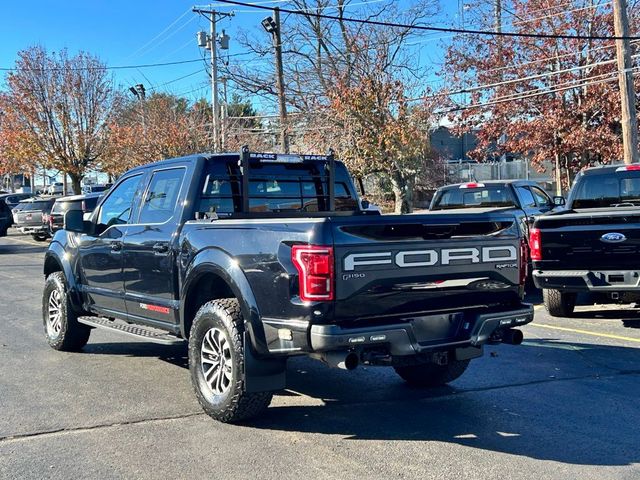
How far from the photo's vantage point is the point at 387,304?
15.0 ft

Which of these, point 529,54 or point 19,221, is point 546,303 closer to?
point 529,54

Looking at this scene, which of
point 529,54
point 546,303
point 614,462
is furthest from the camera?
point 529,54

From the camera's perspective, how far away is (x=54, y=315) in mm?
7883

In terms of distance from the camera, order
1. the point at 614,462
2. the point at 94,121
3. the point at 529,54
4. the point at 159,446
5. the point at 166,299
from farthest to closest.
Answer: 1. the point at 94,121
2. the point at 529,54
3. the point at 166,299
4. the point at 159,446
5. the point at 614,462

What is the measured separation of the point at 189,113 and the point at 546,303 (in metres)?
30.5

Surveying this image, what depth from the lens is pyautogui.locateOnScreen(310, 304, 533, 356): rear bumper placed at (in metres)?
4.30

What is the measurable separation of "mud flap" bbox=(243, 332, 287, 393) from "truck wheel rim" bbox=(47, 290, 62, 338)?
373 cm

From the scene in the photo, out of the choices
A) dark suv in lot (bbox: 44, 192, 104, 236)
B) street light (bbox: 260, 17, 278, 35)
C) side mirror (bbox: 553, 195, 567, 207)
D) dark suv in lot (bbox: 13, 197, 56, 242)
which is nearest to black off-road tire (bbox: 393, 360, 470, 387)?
side mirror (bbox: 553, 195, 567, 207)

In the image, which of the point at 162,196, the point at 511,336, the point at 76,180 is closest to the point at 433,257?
the point at 511,336

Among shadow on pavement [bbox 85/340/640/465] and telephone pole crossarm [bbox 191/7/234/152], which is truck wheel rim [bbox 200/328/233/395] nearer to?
shadow on pavement [bbox 85/340/640/465]

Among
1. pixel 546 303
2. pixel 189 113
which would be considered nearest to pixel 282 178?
pixel 546 303

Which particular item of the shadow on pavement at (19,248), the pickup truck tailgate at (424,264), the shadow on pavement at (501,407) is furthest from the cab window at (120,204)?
the shadow on pavement at (19,248)

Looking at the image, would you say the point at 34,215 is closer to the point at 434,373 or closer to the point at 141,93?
the point at 141,93

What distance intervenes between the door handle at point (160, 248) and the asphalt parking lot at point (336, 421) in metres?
1.26
